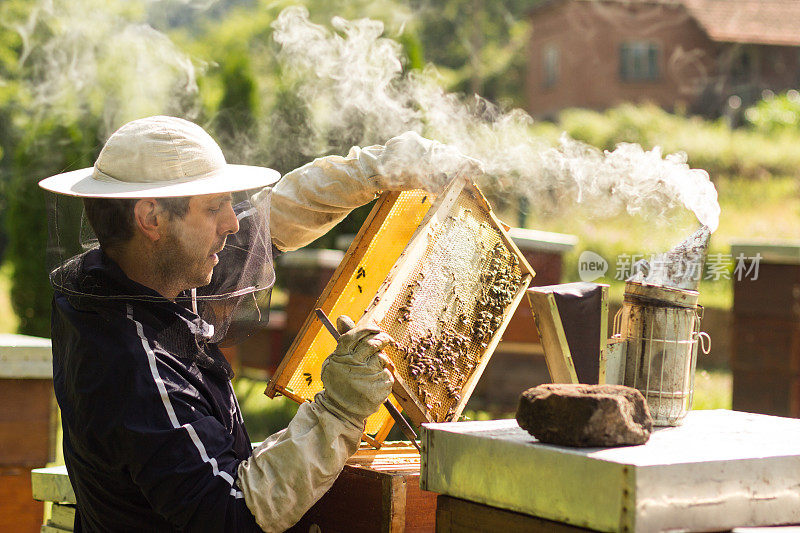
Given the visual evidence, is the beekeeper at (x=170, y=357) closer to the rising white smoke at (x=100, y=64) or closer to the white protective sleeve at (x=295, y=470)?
the white protective sleeve at (x=295, y=470)

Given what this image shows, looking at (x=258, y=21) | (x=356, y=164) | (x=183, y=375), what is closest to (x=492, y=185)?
(x=356, y=164)

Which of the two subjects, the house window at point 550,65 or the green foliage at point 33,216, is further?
the house window at point 550,65

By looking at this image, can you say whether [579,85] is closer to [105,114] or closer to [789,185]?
[789,185]

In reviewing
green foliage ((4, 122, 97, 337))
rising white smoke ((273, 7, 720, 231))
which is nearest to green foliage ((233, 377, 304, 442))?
green foliage ((4, 122, 97, 337))

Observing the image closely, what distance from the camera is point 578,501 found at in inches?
58.9

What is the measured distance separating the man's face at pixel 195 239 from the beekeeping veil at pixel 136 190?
48mm

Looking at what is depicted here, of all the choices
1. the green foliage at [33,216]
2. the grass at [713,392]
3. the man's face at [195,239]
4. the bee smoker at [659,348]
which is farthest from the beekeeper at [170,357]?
the green foliage at [33,216]

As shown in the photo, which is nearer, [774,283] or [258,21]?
[774,283]

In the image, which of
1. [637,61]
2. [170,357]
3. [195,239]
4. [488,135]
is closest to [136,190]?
[195,239]

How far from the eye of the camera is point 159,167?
206 cm

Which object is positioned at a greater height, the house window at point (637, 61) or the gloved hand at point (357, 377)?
the gloved hand at point (357, 377)

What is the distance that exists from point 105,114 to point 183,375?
305 inches

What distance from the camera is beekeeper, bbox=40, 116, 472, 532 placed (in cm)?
185

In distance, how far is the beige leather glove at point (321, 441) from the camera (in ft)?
6.13
